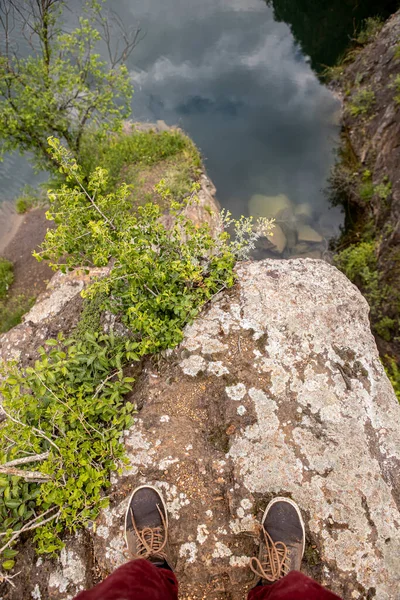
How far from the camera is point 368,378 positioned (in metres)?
3.72

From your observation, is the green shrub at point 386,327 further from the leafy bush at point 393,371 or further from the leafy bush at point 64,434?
the leafy bush at point 64,434

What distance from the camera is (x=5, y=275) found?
10.7 metres

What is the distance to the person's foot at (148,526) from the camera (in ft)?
10.0

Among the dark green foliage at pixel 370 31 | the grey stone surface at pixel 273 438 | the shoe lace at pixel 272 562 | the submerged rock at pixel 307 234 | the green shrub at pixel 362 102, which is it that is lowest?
the shoe lace at pixel 272 562

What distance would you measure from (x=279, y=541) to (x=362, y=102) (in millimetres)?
13566

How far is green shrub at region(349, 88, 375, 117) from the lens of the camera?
11398 millimetres

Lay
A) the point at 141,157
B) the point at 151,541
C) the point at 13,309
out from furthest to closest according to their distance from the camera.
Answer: the point at 141,157
the point at 13,309
the point at 151,541

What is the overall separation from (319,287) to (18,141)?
7518mm

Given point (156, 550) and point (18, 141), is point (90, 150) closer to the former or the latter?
point (18, 141)

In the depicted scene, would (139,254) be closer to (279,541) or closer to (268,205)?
(279,541)

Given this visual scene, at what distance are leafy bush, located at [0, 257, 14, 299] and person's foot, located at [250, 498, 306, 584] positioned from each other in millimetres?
10191

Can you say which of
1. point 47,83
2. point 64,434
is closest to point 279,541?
point 64,434

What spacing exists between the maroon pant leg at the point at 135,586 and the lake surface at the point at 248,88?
958 centimetres

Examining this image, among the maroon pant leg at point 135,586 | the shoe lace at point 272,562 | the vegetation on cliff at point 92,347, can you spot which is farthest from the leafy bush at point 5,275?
the shoe lace at point 272,562
